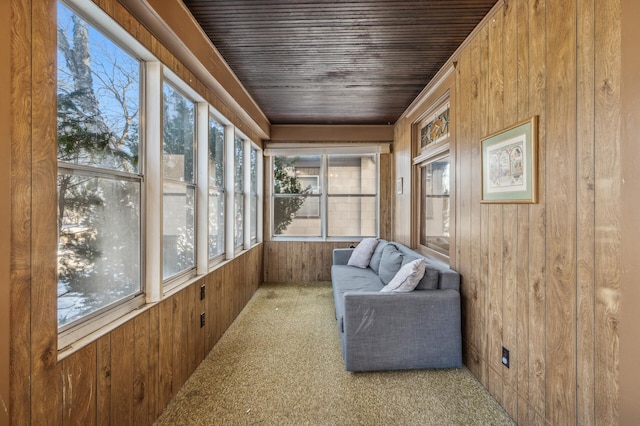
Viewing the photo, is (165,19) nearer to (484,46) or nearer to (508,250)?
(484,46)

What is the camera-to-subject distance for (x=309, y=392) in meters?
2.08

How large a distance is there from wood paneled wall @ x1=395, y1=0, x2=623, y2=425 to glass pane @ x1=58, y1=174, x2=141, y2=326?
2.35 m

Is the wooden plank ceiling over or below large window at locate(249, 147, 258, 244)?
over

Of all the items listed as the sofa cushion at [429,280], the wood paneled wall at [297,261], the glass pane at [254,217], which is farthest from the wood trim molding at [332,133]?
the sofa cushion at [429,280]

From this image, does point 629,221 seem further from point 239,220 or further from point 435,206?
point 239,220

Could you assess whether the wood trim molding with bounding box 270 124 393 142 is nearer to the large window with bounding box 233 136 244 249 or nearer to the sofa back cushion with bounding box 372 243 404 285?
the large window with bounding box 233 136 244 249

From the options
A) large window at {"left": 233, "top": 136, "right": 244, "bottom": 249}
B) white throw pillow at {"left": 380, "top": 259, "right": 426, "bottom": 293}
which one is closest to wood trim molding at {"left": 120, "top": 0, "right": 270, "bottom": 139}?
large window at {"left": 233, "top": 136, "right": 244, "bottom": 249}

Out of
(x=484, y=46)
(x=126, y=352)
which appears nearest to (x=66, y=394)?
(x=126, y=352)

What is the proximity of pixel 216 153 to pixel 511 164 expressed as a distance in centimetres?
265

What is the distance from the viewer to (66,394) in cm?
120

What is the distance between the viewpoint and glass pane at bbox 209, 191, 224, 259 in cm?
297

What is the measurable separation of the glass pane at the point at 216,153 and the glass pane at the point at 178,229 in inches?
19.3

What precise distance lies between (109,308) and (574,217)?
7.92 ft

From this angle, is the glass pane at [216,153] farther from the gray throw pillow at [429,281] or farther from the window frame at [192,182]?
the gray throw pillow at [429,281]
